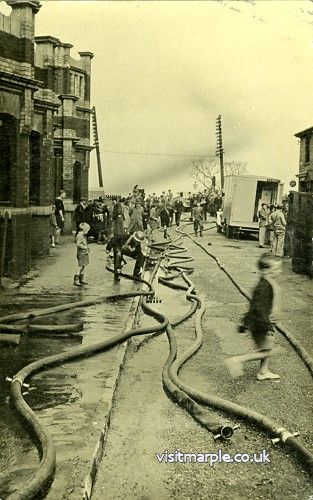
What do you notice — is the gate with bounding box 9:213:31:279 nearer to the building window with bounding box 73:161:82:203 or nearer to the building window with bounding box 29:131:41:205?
the building window with bounding box 29:131:41:205

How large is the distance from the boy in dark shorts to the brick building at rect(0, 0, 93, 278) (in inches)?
321

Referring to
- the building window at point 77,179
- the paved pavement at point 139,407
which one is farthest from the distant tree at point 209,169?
the paved pavement at point 139,407

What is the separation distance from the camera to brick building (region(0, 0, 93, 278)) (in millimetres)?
14672

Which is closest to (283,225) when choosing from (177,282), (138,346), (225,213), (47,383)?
(177,282)

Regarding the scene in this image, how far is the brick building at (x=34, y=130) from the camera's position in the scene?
14672 millimetres

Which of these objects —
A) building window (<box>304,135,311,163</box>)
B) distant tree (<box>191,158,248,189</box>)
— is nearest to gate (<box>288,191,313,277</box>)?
building window (<box>304,135,311,163</box>)

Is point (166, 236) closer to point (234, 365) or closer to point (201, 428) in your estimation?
point (234, 365)

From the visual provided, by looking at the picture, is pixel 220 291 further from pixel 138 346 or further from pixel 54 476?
pixel 54 476

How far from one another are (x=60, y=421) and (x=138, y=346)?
3.28 m

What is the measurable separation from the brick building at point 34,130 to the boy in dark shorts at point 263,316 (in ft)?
26.7

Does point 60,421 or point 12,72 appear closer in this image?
point 60,421

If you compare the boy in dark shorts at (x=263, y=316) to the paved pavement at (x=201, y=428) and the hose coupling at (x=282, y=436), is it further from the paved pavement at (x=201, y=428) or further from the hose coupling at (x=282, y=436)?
the hose coupling at (x=282, y=436)

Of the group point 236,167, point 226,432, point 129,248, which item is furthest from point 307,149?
point 236,167

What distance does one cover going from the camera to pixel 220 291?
1400 centimetres
